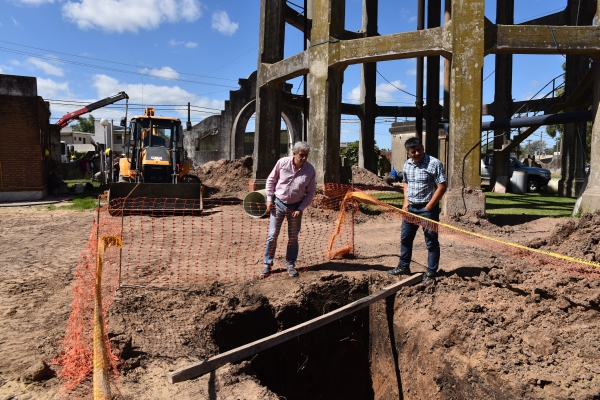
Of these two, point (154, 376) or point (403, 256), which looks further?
point (403, 256)

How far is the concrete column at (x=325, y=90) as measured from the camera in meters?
12.0

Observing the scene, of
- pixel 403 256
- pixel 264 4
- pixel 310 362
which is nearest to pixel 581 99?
pixel 264 4

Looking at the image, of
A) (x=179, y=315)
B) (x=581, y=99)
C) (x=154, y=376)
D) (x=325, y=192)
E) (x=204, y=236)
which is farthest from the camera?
(x=581, y=99)

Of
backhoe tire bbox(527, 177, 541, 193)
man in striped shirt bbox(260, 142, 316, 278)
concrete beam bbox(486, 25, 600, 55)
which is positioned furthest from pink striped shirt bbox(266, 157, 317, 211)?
backhoe tire bbox(527, 177, 541, 193)

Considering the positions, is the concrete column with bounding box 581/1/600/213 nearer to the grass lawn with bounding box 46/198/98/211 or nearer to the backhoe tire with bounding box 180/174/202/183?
the backhoe tire with bounding box 180/174/202/183

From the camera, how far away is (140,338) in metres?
4.18

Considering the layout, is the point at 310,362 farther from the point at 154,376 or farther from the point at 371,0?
the point at 371,0

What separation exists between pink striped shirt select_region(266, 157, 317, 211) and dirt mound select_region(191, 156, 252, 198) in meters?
11.5

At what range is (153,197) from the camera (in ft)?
39.7

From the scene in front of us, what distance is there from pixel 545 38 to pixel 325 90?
214 inches

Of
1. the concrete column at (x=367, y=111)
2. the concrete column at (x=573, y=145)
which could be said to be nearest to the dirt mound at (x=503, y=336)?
the concrete column at (x=573, y=145)

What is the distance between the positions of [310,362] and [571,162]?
60.0 ft

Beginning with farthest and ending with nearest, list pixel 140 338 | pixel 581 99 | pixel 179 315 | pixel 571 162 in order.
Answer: pixel 571 162 → pixel 581 99 → pixel 179 315 → pixel 140 338

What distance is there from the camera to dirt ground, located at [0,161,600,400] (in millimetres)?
3508
